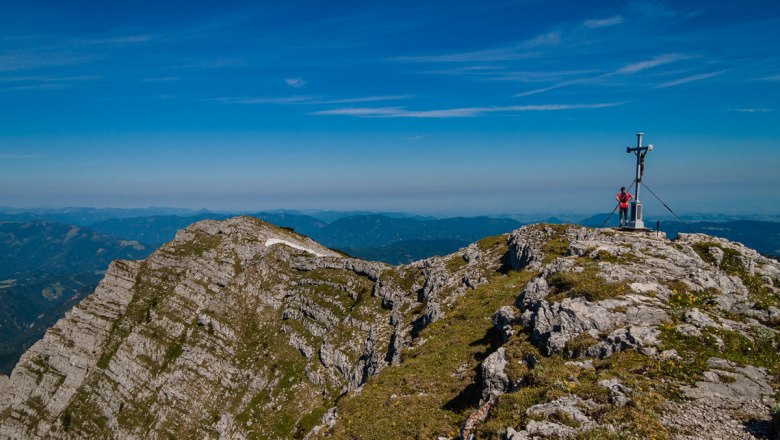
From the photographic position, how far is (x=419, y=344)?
3778 cm

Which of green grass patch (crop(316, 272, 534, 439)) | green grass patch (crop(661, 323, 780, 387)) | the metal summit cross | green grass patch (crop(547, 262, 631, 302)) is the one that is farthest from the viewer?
the metal summit cross

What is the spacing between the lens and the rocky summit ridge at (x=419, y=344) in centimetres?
1553

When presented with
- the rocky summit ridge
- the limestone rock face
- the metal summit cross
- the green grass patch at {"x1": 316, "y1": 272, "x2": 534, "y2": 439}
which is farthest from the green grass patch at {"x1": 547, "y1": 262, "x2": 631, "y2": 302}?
the limestone rock face

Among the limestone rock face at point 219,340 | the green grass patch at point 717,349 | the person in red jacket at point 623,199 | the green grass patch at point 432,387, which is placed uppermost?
the person in red jacket at point 623,199

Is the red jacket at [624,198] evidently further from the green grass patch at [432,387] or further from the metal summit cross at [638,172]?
the green grass patch at [432,387]

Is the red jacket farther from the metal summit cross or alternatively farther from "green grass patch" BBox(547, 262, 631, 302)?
"green grass patch" BBox(547, 262, 631, 302)

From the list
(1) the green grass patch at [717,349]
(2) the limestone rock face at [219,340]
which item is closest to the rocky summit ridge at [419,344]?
(1) the green grass patch at [717,349]

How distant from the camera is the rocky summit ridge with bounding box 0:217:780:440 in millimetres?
15531

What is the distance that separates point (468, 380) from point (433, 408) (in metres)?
3.46

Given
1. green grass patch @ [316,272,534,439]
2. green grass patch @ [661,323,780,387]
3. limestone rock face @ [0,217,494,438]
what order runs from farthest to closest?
limestone rock face @ [0,217,494,438]
green grass patch @ [316,272,534,439]
green grass patch @ [661,323,780,387]

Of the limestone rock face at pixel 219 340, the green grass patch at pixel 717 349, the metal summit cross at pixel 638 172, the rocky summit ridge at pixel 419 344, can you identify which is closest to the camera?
the rocky summit ridge at pixel 419 344

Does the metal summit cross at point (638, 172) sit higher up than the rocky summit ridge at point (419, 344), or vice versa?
the metal summit cross at point (638, 172)

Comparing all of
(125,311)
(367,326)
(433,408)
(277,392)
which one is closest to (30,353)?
(125,311)

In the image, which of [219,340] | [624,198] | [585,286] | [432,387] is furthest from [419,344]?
[219,340]
